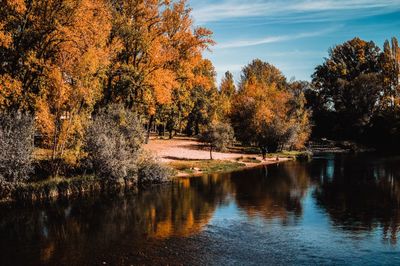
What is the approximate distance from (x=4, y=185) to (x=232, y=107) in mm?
62053

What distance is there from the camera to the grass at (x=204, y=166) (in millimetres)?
53925

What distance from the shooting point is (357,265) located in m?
19.1

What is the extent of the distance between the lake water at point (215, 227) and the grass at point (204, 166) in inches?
440

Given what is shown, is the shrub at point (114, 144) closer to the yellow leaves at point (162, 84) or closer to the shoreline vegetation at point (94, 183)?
the shoreline vegetation at point (94, 183)

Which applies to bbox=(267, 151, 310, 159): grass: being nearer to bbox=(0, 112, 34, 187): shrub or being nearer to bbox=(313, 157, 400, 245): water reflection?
bbox=(313, 157, 400, 245): water reflection

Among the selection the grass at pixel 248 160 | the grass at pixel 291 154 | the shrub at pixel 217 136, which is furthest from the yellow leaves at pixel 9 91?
the grass at pixel 291 154

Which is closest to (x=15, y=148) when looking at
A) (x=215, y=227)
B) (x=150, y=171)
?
(x=150, y=171)

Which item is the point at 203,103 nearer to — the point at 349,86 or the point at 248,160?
the point at 248,160

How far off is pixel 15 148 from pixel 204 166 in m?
28.6

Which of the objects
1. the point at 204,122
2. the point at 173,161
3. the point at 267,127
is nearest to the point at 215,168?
the point at 173,161

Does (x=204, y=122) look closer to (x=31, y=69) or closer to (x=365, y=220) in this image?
(x=31, y=69)

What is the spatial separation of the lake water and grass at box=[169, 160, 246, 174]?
1118 centimetres

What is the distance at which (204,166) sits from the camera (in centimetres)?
5706

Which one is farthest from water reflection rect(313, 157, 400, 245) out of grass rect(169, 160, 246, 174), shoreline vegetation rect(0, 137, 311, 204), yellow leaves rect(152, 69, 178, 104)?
yellow leaves rect(152, 69, 178, 104)
